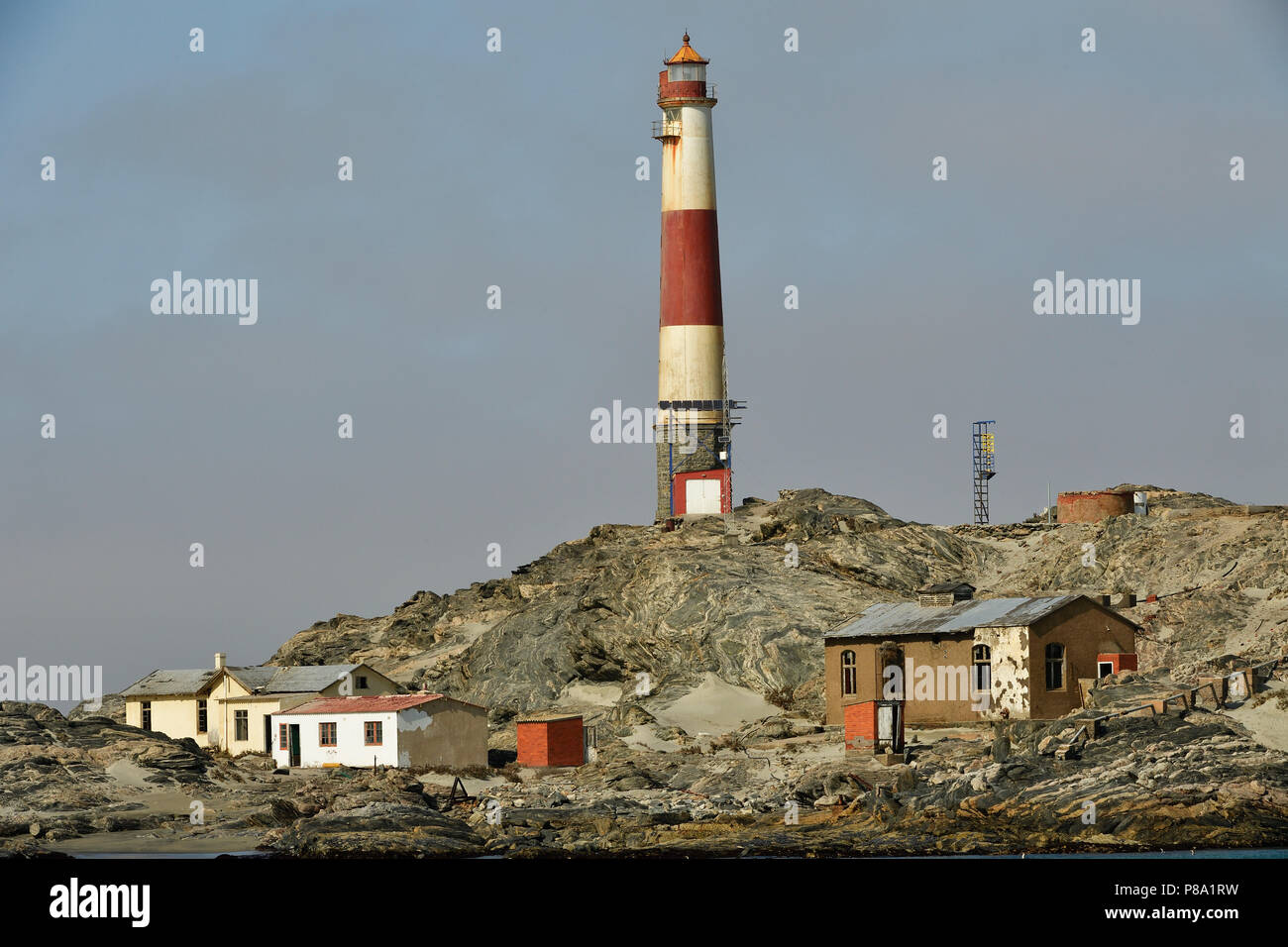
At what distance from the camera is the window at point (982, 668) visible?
66875mm

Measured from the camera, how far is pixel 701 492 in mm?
98750

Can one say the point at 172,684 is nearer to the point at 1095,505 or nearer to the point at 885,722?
the point at 885,722

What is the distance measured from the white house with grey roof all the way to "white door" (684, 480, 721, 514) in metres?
20.3

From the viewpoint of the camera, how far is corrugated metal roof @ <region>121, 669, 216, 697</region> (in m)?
81.5

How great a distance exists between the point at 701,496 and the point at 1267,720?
40904 millimetres

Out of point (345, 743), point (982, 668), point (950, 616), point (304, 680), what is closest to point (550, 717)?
point (345, 743)

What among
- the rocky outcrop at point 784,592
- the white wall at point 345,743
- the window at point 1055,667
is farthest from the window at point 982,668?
the white wall at point 345,743

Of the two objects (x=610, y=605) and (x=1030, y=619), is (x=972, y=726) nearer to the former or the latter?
(x=1030, y=619)

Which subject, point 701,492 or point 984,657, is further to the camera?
point 701,492

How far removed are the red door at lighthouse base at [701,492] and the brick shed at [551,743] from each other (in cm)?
2777
